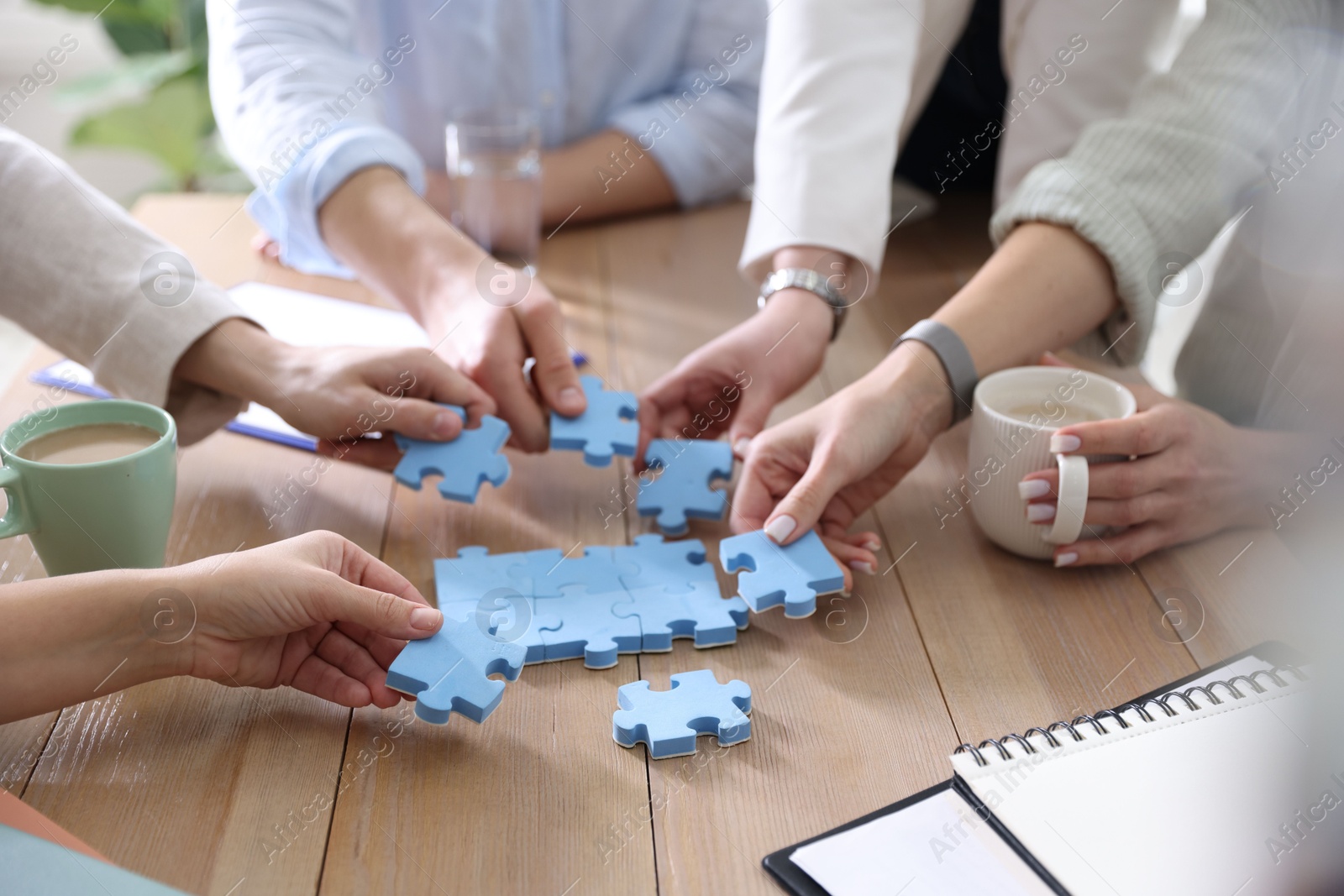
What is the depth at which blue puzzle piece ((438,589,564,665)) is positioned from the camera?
88 centimetres

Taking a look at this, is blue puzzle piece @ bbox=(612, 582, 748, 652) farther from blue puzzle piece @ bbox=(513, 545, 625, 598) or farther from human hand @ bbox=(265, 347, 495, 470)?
human hand @ bbox=(265, 347, 495, 470)

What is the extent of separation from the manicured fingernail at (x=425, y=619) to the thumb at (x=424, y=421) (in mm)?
284

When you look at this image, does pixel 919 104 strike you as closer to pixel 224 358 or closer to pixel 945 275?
pixel 945 275

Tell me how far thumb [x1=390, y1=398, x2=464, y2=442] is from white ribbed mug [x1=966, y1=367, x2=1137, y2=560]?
52 centimetres

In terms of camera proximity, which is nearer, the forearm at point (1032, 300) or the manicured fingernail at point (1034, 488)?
the manicured fingernail at point (1034, 488)

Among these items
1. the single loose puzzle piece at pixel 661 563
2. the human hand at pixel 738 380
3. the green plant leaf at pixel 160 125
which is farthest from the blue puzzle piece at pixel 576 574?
the green plant leaf at pixel 160 125

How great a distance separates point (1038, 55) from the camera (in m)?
1.39

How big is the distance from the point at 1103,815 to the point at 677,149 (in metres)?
1.28

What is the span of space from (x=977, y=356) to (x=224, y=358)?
0.79m

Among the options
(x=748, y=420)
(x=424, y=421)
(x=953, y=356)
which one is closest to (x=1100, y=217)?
(x=953, y=356)

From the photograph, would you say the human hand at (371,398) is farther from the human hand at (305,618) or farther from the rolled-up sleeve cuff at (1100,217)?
the rolled-up sleeve cuff at (1100,217)

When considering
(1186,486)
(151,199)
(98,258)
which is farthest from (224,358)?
(1186,486)

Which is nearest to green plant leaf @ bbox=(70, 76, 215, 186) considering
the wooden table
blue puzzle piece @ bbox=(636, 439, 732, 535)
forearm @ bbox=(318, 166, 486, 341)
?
forearm @ bbox=(318, 166, 486, 341)

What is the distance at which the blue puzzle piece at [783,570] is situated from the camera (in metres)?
0.92
